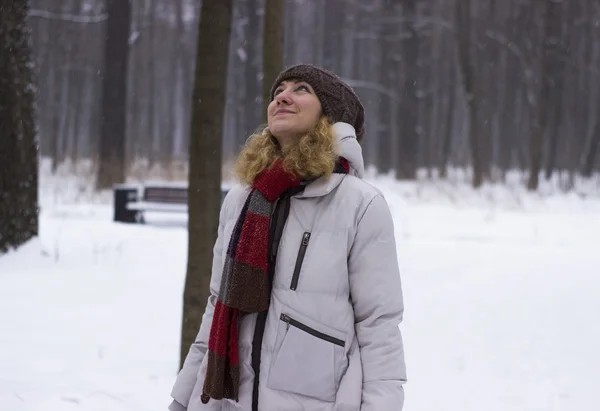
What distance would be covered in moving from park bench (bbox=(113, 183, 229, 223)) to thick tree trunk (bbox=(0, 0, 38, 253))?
11.0 feet

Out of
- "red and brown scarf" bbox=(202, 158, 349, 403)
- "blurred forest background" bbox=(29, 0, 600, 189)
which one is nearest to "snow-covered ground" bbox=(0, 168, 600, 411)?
"red and brown scarf" bbox=(202, 158, 349, 403)

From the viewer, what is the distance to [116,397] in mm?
4637

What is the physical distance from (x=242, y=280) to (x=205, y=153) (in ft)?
8.59

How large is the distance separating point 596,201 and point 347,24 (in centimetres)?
2006

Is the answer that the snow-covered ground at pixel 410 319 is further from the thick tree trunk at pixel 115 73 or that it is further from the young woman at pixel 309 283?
the thick tree trunk at pixel 115 73

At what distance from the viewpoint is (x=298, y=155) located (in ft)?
7.54

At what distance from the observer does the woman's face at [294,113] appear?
2.38 m

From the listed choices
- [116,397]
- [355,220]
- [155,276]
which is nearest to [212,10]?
[116,397]

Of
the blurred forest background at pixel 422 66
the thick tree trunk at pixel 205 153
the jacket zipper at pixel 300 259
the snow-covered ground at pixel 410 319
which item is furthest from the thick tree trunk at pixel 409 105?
the jacket zipper at pixel 300 259

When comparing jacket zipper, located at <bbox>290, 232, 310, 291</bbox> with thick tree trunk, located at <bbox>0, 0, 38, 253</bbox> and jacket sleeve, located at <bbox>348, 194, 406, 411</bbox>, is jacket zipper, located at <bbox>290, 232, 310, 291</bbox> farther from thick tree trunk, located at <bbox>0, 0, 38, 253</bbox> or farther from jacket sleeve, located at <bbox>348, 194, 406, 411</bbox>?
thick tree trunk, located at <bbox>0, 0, 38, 253</bbox>

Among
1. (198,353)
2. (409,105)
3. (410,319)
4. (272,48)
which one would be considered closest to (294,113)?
(198,353)

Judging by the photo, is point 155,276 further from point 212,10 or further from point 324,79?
point 324,79

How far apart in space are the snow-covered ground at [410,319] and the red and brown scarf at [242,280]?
2404 millimetres

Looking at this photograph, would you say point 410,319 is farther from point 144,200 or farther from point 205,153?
point 144,200
